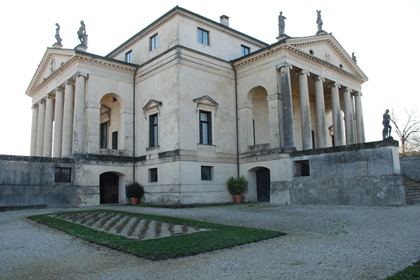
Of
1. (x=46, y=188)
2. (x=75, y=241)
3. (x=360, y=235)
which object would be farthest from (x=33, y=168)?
(x=360, y=235)

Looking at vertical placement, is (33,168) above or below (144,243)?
above

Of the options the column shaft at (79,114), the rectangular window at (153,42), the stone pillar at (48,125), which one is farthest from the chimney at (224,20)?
the stone pillar at (48,125)

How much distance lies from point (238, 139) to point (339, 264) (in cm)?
2043

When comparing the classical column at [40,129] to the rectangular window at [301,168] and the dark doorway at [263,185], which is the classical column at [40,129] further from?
the rectangular window at [301,168]

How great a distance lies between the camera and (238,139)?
88.6 feet

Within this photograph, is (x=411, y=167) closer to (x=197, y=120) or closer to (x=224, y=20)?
(x=197, y=120)

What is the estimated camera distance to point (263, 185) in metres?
26.2

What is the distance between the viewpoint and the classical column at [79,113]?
24812mm

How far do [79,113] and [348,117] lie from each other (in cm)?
2411

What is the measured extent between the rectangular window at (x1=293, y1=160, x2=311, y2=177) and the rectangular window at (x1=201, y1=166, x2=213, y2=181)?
6.16 meters

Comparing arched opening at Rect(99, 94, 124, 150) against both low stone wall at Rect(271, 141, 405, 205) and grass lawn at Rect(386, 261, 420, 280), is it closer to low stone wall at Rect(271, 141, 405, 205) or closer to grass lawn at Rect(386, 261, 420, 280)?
low stone wall at Rect(271, 141, 405, 205)

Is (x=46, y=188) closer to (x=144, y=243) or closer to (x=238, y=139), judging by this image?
(x=238, y=139)

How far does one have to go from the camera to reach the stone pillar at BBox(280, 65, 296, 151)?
24.0 m

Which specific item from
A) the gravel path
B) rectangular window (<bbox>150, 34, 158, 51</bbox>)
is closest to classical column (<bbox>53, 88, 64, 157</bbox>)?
rectangular window (<bbox>150, 34, 158, 51</bbox>)
